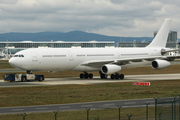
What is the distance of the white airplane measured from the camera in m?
55.3

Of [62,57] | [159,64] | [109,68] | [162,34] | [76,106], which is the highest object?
[162,34]

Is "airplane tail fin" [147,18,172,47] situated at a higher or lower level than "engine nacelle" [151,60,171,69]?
higher

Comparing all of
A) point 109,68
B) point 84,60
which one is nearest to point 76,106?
point 109,68

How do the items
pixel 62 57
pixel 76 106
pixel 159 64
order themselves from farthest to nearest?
pixel 159 64 < pixel 62 57 < pixel 76 106

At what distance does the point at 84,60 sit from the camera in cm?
6122

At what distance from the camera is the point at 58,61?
188 ft

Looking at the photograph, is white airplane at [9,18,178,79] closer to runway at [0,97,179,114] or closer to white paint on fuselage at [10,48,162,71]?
white paint on fuselage at [10,48,162,71]

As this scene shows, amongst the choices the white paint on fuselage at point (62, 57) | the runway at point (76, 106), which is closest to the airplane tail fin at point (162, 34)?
the white paint on fuselage at point (62, 57)

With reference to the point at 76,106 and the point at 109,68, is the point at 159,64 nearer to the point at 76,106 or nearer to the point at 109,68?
the point at 109,68

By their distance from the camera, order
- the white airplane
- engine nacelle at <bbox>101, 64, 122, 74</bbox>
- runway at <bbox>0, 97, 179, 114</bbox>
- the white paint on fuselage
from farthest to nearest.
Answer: engine nacelle at <bbox>101, 64, 122, 74</bbox> → the white airplane → the white paint on fuselage → runway at <bbox>0, 97, 179, 114</bbox>

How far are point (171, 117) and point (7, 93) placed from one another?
25.7 m

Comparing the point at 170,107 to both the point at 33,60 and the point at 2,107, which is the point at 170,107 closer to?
the point at 2,107

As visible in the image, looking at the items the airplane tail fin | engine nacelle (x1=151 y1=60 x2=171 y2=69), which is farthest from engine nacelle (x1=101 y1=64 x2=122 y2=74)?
the airplane tail fin

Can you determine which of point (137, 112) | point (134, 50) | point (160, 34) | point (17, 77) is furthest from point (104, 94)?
point (160, 34)
